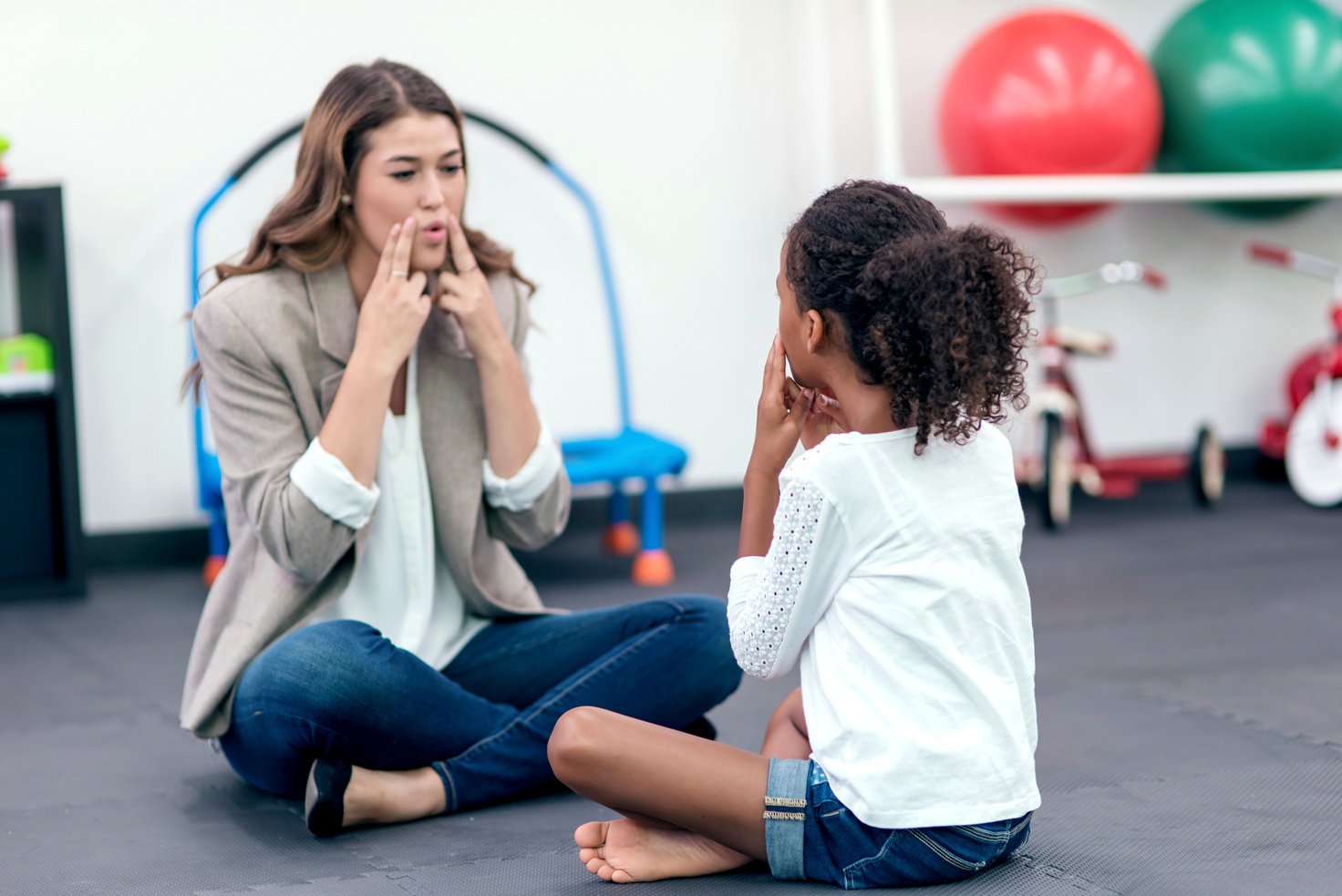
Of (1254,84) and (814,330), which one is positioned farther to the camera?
(1254,84)

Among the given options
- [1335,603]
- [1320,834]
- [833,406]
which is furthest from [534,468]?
[1335,603]

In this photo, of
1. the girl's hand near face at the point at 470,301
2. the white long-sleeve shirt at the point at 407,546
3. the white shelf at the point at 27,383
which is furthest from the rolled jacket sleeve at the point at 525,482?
the white shelf at the point at 27,383

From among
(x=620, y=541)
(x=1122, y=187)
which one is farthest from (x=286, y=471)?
(x=1122, y=187)

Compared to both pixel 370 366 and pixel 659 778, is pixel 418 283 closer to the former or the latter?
pixel 370 366

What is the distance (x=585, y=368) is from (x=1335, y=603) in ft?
6.26

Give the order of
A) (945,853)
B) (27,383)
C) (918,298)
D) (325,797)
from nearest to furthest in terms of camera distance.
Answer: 1. (918,298)
2. (945,853)
3. (325,797)
4. (27,383)

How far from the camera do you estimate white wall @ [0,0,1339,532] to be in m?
3.52

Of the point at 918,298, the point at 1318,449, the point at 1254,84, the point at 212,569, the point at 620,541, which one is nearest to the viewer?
the point at 918,298

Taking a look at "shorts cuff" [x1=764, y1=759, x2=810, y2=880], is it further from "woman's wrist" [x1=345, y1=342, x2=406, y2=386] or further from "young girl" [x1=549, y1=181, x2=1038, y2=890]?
"woman's wrist" [x1=345, y1=342, x2=406, y2=386]

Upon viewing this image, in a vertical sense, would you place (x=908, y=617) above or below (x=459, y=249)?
below

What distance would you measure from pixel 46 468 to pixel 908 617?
2562 mm

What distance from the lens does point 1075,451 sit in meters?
4.02

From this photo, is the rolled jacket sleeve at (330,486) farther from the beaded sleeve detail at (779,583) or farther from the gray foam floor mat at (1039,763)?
the beaded sleeve detail at (779,583)

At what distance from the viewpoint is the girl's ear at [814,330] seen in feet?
4.45
